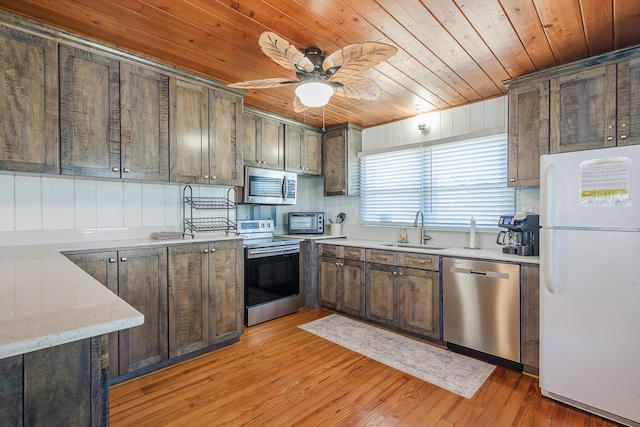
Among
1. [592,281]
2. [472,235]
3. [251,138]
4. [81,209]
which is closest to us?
[592,281]

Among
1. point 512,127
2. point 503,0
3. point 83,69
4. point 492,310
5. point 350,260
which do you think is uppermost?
point 503,0

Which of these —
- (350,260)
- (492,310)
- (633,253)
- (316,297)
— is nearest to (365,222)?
(350,260)

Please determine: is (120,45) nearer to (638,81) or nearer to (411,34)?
(411,34)

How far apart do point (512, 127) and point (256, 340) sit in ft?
10.0

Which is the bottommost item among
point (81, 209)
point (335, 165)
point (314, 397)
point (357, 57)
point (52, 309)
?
point (314, 397)

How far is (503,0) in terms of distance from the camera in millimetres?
1783

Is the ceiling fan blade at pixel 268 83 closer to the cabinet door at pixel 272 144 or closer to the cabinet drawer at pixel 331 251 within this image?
the cabinet door at pixel 272 144

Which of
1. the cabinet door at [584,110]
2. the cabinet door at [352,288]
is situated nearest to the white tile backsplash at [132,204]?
the cabinet door at [352,288]

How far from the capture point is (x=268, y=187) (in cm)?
375

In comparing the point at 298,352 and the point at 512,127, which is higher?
the point at 512,127

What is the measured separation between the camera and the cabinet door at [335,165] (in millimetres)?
4246

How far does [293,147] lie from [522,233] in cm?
271

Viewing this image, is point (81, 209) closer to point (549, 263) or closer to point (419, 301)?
point (419, 301)

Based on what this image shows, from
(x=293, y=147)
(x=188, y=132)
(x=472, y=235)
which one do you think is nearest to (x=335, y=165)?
(x=293, y=147)
